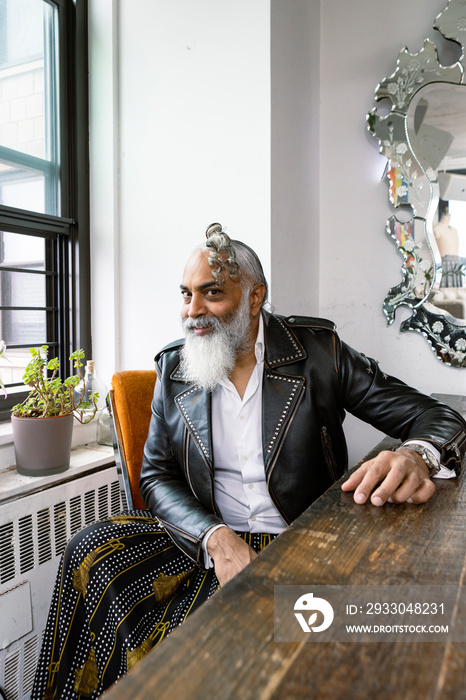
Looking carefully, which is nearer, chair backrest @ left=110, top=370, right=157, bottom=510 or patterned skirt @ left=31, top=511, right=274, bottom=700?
patterned skirt @ left=31, top=511, right=274, bottom=700

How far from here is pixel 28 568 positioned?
5.57ft

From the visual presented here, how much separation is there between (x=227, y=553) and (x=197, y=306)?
741 millimetres

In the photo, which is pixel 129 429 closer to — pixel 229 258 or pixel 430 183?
pixel 229 258

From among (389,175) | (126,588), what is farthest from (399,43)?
(126,588)

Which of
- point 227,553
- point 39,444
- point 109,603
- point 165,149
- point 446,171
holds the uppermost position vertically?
point 165,149

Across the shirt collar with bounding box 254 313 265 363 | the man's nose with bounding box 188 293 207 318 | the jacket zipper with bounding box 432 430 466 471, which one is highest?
the man's nose with bounding box 188 293 207 318

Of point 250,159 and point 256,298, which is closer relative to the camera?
point 256,298

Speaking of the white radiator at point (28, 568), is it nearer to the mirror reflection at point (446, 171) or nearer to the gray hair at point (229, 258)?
the gray hair at point (229, 258)

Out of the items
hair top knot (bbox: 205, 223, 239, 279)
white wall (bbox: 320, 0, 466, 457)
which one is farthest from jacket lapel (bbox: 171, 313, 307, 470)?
white wall (bbox: 320, 0, 466, 457)

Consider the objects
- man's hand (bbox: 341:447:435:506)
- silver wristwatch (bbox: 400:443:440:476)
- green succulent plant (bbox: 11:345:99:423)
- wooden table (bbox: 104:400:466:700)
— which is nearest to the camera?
wooden table (bbox: 104:400:466:700)

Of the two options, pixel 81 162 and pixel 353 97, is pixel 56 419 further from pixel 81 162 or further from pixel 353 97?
pixel 353 97

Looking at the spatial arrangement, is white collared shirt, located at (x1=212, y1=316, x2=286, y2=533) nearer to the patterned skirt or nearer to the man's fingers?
the patterned skirt

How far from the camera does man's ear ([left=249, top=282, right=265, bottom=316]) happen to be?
1.71 m

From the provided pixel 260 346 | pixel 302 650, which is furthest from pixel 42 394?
pixel 302 650
